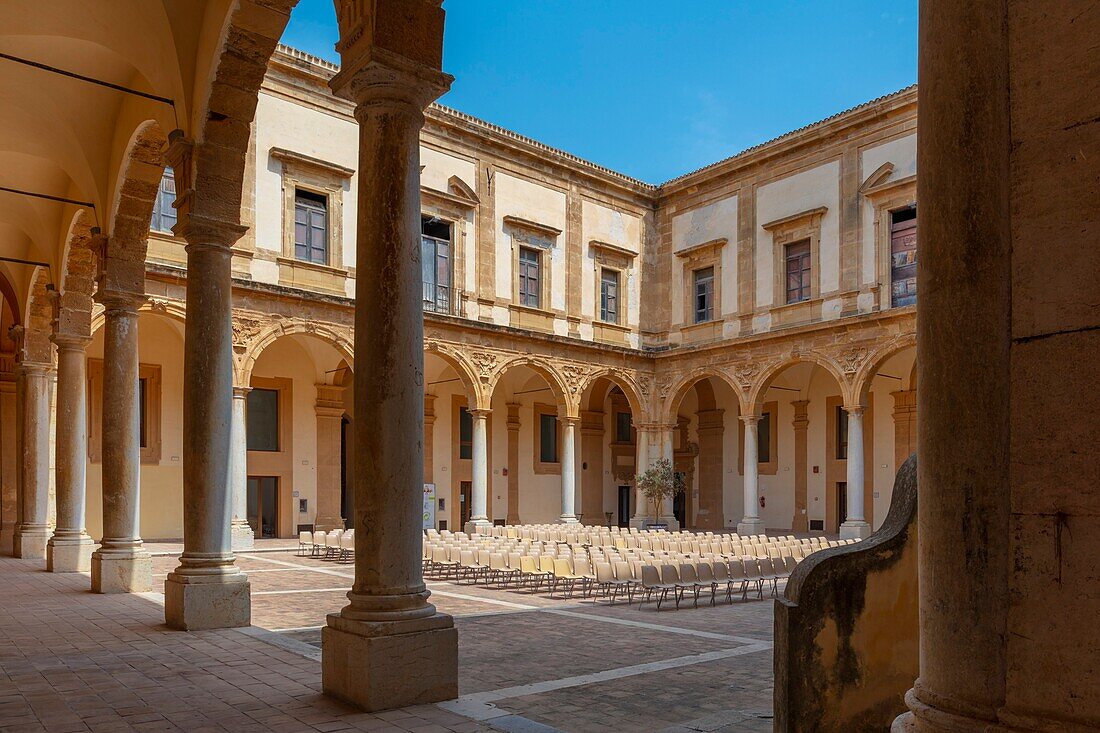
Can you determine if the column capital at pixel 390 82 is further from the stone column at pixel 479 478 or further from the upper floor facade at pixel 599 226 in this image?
the stone column at pixel 479 478

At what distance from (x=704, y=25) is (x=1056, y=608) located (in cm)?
4889

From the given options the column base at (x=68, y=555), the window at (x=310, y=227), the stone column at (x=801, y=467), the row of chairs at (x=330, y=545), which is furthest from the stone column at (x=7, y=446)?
the stone column at (x=801, y=467)

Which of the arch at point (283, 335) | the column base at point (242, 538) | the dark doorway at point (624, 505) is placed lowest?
the dark doorway at point (624, 505)

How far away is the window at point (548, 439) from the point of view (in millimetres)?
28969

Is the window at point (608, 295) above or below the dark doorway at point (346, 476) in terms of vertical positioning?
above

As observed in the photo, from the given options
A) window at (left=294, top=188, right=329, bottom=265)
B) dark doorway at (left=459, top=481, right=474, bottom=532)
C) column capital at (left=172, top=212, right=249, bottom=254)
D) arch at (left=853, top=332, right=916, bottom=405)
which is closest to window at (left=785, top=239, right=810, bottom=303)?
arch at (left=853, top=332, right=916, bottom=405)

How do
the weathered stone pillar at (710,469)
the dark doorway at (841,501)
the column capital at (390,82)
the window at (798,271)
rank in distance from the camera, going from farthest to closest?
the weathered stone pillar at (710,469) < the dark doorway at (841,501) < the window at (798,271) < the column capital at (390,82)

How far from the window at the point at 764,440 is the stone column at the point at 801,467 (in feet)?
3.30

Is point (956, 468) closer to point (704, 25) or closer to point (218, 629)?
point (218, 629)

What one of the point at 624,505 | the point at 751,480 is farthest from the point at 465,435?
the point at 751,480

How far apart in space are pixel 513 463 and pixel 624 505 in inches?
212

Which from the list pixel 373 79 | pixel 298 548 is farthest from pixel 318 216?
pixel 373 79

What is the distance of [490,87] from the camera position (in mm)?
66688

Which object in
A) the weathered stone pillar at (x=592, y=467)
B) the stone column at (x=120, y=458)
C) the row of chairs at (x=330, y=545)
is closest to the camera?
the stone column at (x=120, y=458)
